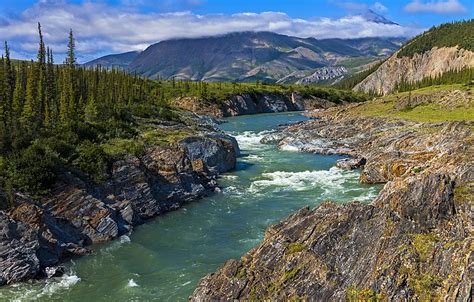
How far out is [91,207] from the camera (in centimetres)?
4141

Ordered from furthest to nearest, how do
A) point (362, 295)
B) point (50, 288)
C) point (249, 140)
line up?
point (249, 140) < point (50, 288) < point (362, 295)

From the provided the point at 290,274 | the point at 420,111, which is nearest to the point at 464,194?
the point at 290,274

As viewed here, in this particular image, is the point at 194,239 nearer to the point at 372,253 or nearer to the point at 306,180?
the point at 372,253

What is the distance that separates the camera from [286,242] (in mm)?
25391

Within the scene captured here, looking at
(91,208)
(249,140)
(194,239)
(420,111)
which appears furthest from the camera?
(420,111)

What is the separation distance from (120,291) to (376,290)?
17430 millimetres

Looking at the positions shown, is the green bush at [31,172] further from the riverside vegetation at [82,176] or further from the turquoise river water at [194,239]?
the turquoise river water at [194,239]

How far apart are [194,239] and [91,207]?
9889 mm

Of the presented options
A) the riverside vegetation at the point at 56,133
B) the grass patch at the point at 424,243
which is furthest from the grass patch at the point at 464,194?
the riverside vegetation at the point at 56,133

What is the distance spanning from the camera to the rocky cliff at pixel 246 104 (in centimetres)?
16400

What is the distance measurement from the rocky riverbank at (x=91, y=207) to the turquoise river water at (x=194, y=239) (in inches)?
52.0

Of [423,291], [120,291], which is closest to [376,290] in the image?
[423,291]

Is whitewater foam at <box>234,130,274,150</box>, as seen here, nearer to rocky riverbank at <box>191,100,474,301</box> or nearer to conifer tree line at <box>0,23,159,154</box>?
conifer tree line at <box>0,23,159,154</box>

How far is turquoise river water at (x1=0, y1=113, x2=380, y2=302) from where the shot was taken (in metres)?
30.7
